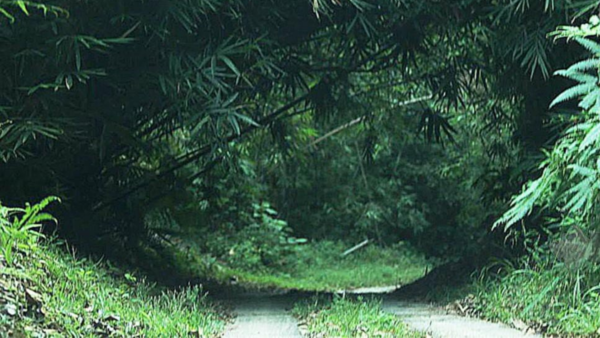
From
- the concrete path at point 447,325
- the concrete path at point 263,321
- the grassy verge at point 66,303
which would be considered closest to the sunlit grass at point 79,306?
the grassy verge at point 66,303

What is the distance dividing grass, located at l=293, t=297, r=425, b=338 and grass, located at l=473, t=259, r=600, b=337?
102 centimetres

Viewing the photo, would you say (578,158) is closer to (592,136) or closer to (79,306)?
(592,136)

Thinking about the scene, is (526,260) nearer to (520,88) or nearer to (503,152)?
(520,88)

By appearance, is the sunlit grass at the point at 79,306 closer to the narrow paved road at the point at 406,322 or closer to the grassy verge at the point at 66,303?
the grassy verge at the point at 66,303

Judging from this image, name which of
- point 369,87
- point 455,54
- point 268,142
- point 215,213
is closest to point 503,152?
point 455,54

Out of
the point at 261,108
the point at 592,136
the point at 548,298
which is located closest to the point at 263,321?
the point at 548,298

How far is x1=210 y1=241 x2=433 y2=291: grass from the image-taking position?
596 inches

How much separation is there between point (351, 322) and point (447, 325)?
3.01 feet

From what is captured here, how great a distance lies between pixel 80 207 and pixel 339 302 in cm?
334

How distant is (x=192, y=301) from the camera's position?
22.2ft

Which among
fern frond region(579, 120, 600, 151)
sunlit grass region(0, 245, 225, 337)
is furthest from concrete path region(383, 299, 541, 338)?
sunlit grass region(0, 245, 225, 337)

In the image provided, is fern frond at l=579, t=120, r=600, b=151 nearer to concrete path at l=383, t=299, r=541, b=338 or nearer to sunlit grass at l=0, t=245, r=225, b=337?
concrete path at l=383, t=299, r=541, b=338

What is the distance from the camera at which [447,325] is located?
254 inches

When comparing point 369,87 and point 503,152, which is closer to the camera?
point 503,152
